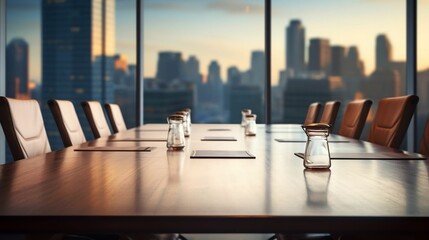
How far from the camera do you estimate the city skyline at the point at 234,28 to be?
6.25m

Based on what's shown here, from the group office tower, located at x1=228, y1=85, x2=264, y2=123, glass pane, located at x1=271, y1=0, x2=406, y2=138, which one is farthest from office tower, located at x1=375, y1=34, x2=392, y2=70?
office tower, located at x1=228, y1=85, x2=264, y2=123

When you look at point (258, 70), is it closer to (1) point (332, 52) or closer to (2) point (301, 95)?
(2) point (301, 95)

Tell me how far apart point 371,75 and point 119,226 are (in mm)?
6008

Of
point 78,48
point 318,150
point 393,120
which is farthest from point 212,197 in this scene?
point 78,48

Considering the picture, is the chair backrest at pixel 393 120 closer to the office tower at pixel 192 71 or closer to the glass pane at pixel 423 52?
the glass pane at pixel 423 52

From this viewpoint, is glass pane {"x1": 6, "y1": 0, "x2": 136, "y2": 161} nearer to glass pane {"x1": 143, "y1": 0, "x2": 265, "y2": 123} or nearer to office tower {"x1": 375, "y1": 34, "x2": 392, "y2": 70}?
glass pane {"x1": 143, "y1": 0, "x2": 265, "y2": 123}

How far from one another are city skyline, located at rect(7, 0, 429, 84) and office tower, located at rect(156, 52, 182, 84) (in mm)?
83

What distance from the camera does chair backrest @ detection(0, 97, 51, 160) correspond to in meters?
2.11

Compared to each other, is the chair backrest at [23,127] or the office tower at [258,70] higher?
the office tower at [258,70]

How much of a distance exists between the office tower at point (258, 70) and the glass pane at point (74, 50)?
5.06 ft

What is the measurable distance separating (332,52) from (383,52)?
2.12ft

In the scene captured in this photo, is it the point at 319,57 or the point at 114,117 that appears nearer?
the point at 114,117

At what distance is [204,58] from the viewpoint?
6.52 m

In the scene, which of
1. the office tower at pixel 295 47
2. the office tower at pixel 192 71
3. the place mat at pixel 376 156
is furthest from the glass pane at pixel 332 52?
the place mat at pixel 376 156
